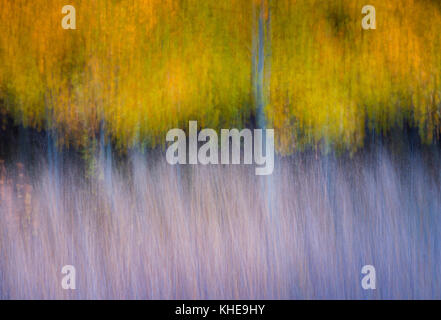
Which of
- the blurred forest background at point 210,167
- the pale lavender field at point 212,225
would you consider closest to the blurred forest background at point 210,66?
the blurred forest background at point 210,167

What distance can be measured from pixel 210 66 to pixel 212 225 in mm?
703

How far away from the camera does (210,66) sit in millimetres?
2057

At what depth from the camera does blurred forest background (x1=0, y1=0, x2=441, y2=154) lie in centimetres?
205

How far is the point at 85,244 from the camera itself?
2.04 m

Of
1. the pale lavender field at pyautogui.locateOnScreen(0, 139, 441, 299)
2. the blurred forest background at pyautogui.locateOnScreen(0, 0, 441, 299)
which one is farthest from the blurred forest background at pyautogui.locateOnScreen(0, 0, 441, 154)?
the pale lavender field at pyautogui.locateOnScreen(0, 139, 441, 299)

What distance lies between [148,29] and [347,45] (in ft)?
2.91

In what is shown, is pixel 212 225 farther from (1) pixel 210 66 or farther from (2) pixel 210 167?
(1) pixel 210 66

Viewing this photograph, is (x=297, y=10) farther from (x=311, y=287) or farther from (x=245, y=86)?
(x=311, y=287)

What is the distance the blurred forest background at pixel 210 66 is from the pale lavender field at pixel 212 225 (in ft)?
0.56

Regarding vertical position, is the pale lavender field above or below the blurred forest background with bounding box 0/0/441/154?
below

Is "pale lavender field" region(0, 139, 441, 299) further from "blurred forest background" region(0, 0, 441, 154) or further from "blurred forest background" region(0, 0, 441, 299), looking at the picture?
"blurred forest background" region(0, 0, 441, 154)

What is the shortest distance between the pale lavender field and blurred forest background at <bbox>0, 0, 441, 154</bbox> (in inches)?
6.7

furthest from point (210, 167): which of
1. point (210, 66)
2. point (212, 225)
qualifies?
point (210, 66)

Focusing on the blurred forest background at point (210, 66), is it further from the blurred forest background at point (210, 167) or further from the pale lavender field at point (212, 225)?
the pale lavender field at point (212, 225)
